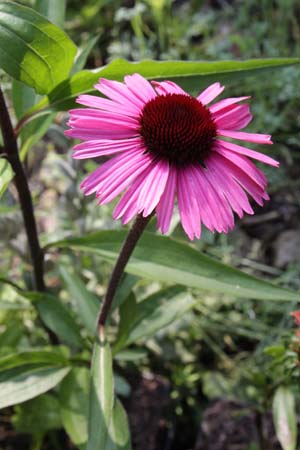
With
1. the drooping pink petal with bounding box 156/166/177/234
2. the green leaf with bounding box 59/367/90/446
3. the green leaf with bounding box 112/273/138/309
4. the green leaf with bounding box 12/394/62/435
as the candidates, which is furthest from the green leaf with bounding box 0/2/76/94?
the green leaf with bounding box 12/394/62/435

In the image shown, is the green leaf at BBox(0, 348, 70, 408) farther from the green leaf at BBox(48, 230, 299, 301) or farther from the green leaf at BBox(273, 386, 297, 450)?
the green leaf at BBox(273, 386, 297, 450)

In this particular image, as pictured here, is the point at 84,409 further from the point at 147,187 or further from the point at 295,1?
the point at 295,1

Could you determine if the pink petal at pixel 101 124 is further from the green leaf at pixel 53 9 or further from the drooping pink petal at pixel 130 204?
the green leaf at pixel 53 9

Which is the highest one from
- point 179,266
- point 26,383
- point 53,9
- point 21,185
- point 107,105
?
point 53,9

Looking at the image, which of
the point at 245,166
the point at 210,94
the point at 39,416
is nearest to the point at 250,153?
the point at 245,166

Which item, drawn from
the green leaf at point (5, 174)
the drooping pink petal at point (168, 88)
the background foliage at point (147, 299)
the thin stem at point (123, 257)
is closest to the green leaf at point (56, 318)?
the background foliage at point (147, 299)

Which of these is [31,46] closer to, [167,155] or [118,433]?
[167,155]
